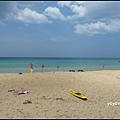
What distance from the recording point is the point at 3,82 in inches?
538

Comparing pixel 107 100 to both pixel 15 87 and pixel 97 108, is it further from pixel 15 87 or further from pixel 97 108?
pixel 15 87

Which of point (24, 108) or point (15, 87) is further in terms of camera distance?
point (15, 87)

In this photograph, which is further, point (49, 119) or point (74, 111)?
point (74, 111)

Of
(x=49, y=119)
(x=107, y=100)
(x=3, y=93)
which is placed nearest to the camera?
(x=49, y=119)

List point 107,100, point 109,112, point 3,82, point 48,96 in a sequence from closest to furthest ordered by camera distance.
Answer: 1. point 109,112
2. point 107,100
3. point 48,96
4. point 3,82

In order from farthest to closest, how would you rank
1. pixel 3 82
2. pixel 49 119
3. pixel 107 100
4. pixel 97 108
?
1. pixel 3 82
2. pixel 107 100
3. pixel 97 108
4. pixel 49 119

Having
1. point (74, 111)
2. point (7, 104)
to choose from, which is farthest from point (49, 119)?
point (7, 104)

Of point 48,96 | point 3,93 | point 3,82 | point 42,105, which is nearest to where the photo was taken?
point 42,105

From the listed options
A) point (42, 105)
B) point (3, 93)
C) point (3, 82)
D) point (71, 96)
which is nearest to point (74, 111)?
point (42, 105)

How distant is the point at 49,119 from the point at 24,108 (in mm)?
2066

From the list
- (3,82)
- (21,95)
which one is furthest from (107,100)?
(3,82)

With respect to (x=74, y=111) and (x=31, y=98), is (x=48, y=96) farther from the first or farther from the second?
(x=74, y=111)

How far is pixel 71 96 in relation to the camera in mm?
9891

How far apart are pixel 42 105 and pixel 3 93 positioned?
3.84 meters
